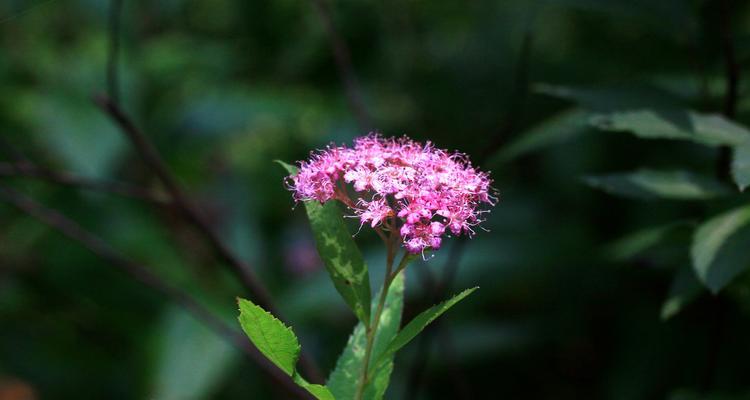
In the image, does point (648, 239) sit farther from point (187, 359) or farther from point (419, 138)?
point (187, 359)

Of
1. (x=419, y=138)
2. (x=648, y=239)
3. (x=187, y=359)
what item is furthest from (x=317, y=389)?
(x=419, y=138)

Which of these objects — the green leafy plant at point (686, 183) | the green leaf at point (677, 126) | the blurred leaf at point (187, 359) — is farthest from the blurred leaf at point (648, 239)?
the blurred leaf at point (187, 359)

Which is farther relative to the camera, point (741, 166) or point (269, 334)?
point (741, 166)

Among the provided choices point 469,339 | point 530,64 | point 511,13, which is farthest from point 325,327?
point 511,13

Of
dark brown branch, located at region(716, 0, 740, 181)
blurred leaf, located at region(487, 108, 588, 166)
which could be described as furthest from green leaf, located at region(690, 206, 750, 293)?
blurred leaf, located at region(487, 108, 588, 166)

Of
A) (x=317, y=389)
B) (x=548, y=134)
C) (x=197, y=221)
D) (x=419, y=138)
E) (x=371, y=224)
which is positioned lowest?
(x=317, y=389)

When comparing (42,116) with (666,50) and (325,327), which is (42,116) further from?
(666,50)

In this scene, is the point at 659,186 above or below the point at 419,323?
above
